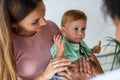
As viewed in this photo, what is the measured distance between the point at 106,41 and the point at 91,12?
0.14 m

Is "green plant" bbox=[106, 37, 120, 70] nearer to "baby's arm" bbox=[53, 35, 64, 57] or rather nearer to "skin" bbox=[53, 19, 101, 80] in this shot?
"skin" bbox=[53, 19, 101, 80]

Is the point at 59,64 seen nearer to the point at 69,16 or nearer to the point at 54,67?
the point at 54,67

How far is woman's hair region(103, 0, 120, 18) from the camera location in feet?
3.39

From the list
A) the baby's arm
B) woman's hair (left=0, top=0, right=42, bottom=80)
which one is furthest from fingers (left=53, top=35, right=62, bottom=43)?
woman's hair (left=0, top=0, right=42, bottom=80)

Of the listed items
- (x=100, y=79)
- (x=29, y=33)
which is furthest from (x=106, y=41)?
(x=29, y=33)

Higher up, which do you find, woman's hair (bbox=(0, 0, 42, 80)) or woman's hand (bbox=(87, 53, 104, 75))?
woman's hair (bbox=(0, 0, 42, 80))

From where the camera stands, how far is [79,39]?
3.25 feet

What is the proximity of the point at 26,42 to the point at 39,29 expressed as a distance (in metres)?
0.07

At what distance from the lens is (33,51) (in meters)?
0.95

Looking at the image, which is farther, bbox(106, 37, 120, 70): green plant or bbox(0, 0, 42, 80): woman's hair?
bbox(106, 37, 120, 70): green plant

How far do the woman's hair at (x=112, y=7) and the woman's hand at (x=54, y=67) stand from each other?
0.89 ft

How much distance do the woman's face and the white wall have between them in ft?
0.08

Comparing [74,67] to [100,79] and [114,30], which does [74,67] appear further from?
[114,30]

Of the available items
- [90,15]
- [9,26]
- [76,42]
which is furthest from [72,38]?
[9,26]
